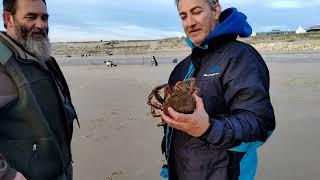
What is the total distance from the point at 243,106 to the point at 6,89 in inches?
59.2

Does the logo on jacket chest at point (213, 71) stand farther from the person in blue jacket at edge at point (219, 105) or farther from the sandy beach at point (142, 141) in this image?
the sandy beach at point (142, 141)

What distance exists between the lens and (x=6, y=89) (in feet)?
9.44

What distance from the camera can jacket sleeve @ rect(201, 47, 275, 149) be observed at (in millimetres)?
2480

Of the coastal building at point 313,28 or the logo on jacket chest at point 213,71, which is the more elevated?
the logo on jacket chest at point 213,71

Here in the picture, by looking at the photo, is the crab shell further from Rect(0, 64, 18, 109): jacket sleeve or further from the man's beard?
the man's beard

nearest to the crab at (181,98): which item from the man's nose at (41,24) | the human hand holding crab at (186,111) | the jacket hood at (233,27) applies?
the human hand holding crab at (186,111)

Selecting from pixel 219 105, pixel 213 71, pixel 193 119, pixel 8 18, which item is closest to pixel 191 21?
pixel 213 71

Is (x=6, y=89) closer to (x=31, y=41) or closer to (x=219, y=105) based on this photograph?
(x=31, y=41)

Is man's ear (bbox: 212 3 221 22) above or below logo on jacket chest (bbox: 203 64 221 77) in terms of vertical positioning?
above

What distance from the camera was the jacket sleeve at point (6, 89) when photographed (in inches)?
112

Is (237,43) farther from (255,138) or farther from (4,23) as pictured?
(4,23)

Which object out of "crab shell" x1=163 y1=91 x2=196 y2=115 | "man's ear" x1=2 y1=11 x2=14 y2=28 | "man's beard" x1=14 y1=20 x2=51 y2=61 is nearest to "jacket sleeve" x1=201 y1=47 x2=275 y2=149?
"crab shell" x1=163 y1=91 x2=196 y2=115

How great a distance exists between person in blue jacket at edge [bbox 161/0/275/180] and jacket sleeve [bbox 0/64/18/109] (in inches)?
41.1

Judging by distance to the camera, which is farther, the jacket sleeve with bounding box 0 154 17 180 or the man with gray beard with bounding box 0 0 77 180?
the man with gray beard with bounding box 0 0 77 180
